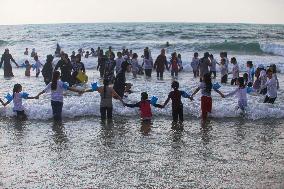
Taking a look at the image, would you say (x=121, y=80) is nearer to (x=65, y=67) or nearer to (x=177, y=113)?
(x=177, y=113)

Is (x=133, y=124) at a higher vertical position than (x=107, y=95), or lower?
lower

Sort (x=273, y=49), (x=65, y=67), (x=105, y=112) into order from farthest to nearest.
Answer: (x=273, y=49) → (x=65, y=67) → (x=105, y=112)

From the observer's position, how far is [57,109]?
11.4m

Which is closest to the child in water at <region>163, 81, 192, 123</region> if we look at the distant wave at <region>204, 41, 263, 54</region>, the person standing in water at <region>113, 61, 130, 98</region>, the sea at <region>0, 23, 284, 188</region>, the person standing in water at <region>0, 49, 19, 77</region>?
the sea at <region>0, 23, 284, 188</region>

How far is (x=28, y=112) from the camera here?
1204cm

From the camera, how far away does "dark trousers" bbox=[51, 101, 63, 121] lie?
1134cm

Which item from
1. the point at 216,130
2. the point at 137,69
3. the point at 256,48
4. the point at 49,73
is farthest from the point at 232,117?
the point at 256,48

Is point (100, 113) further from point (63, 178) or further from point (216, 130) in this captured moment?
point (63, 178)

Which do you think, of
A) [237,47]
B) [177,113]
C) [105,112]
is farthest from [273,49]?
[105,112]

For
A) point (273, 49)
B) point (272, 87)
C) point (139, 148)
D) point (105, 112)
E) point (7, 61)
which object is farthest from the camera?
point (273, 49)

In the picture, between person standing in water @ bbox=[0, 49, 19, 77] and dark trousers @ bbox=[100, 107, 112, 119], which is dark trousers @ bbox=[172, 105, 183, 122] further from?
person standing in water @ bbox=[0, 49, 19, 77]

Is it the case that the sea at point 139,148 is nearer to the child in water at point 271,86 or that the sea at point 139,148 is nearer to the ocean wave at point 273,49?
the child in water at point 271,86

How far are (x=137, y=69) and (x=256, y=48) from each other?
2557cm

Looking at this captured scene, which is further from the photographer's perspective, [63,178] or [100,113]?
[100,113]
